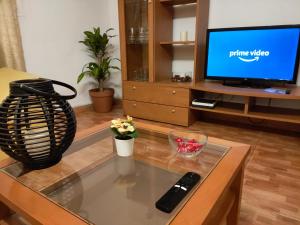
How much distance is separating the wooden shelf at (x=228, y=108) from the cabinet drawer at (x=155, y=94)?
155mm

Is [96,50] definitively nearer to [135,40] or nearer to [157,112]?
[135,40]

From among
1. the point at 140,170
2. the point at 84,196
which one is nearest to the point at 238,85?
the point at 140,170

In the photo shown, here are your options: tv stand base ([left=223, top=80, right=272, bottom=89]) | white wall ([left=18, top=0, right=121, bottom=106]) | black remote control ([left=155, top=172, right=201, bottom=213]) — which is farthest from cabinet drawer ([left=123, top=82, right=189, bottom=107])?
black remote control ([left=155, top=172, right=201, bottom=213])

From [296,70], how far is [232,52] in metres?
0.57

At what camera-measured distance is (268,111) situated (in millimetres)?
2191

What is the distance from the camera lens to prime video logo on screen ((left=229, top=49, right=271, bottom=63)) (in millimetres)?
2112

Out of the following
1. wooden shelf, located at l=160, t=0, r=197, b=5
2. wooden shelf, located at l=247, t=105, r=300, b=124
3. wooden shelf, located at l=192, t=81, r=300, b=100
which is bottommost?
wooden shelf, located at l=247, t=105, r=300, b=124

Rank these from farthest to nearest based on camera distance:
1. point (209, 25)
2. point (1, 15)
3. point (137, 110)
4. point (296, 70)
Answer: point (137, 110), point (209, 25), point (1, 15), point (296, 70)

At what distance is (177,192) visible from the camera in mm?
729

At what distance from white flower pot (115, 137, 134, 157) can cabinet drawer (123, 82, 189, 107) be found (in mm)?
1465

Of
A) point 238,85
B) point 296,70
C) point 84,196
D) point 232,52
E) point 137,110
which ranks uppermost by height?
point 232,52

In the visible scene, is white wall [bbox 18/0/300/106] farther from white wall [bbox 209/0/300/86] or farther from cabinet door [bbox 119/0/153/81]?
cabinet door [bbox 119/0/153/81]

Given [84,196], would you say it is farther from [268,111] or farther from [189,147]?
[268,111]

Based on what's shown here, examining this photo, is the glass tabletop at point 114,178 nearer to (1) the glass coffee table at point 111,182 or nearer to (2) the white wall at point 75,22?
(1) the glass coffee table at point 111,182
